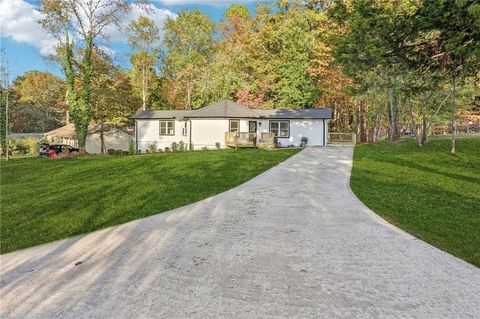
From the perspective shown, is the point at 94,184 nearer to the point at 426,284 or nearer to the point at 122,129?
the point at 426,284

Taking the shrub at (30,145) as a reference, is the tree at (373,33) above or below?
above

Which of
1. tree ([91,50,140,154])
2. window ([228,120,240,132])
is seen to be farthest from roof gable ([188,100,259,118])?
tree ([91,50,140,154])

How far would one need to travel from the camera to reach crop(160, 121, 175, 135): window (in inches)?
1141

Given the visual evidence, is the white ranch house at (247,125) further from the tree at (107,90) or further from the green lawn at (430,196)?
the green lawn at (430,196)

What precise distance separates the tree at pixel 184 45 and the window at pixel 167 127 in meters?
15.1

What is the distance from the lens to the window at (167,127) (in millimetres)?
28977

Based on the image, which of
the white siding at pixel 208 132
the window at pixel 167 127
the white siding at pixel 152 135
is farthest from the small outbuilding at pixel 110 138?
the white siding at pixel 208 132

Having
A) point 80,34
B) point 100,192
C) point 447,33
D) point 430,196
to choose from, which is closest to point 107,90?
point 80,34

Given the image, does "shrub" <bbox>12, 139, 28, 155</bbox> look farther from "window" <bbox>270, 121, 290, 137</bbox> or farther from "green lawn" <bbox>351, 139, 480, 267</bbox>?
"green lawn" <bbox>351, 139, 480, 267</bbox>

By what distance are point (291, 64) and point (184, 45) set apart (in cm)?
2159

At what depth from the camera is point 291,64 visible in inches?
1262

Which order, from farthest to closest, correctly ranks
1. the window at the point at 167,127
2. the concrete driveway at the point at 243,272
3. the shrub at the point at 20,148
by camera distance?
the shrub at the point at 20,148 → the window at the point at 167,127 → the concrete driveway at the point at 243,272

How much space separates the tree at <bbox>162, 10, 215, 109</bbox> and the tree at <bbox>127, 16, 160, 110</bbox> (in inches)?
99.3

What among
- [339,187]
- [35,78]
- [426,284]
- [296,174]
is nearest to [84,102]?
[296,174]
